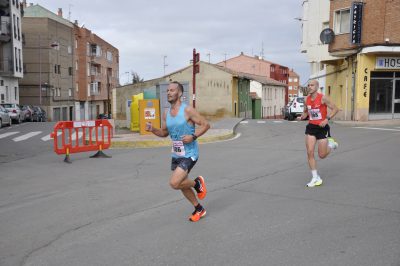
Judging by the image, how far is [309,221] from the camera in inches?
210

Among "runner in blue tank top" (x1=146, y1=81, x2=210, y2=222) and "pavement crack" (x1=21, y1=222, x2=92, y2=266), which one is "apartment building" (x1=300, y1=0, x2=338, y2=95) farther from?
"pavement crack" (x1=21, y1=222, x2=92, y2=266)

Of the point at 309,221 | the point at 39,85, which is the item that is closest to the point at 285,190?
the point at 309,221

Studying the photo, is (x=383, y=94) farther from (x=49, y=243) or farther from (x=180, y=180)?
(x=49, y=243)

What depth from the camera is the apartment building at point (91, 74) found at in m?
67.7

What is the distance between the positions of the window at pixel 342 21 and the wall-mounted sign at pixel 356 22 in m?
1.34

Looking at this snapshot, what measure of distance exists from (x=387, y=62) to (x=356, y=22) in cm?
287

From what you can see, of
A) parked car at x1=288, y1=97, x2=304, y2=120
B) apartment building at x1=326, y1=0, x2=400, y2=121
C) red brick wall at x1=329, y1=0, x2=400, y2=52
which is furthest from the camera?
parked car at x1=288, y1=97, x2=304, y2=120

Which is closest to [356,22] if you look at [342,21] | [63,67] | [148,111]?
[342,21]

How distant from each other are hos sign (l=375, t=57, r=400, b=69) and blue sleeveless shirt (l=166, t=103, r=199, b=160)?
21778 mm

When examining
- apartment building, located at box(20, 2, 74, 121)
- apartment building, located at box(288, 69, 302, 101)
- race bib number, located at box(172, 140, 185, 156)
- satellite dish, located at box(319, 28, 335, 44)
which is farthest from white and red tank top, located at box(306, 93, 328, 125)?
apartment building, located at box(288, 69, 302, 101)

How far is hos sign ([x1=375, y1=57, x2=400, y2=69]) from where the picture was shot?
2452cm

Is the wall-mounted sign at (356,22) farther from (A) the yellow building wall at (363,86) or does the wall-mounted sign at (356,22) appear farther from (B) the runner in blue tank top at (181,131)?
(B) the runner in blue tank top at (181,131)

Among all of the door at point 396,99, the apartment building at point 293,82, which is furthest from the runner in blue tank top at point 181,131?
the apartment building at point 293,82

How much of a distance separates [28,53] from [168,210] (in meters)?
54.8
